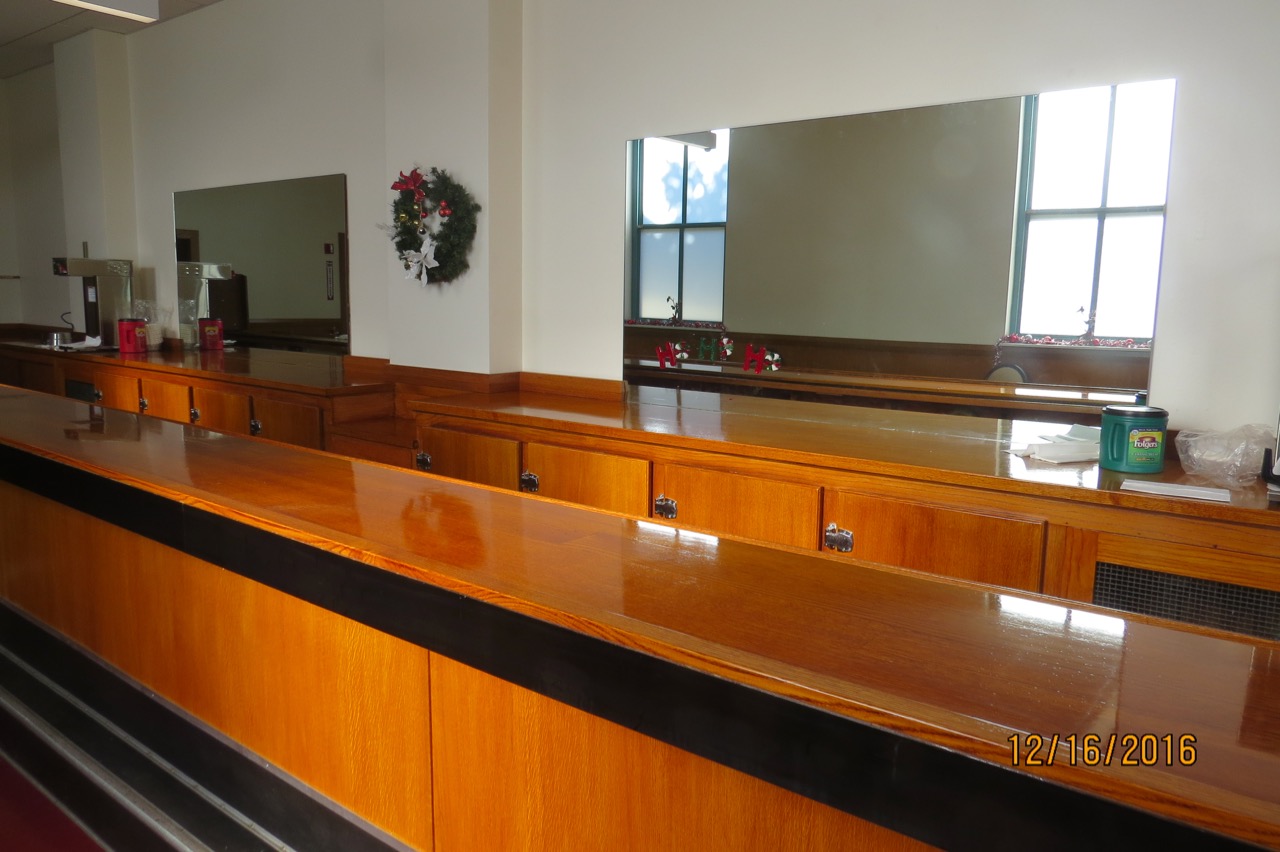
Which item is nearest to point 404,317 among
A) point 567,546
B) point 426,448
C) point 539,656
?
point 426,448

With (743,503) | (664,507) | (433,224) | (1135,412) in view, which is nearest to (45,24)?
(433,224)

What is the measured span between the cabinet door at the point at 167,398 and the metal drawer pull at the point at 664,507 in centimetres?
334

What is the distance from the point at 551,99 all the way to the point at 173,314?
3799mm

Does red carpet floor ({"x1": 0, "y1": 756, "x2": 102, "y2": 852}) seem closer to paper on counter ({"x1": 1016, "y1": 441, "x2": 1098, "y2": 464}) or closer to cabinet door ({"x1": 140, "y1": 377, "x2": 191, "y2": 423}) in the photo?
paper on counter ({"x1": 1016, "y1": 441, "x2": 1098, "y2": 464})

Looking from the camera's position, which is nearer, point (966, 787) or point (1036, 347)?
point (966, 787)

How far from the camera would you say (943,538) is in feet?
7.61

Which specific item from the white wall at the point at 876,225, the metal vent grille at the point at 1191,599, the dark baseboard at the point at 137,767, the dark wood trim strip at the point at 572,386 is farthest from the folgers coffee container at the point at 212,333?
the metal vent grille at the point at 1191,599

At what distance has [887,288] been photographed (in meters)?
3.03

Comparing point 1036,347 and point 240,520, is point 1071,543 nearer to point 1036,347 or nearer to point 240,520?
point 1036,347

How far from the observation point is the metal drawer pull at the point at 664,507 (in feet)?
9.65

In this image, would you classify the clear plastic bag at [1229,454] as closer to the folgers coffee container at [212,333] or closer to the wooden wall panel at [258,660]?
the wooden wall panel at [258,660]

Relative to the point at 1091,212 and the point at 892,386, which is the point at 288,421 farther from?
the point at 1091,212

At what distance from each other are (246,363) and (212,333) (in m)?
0.82

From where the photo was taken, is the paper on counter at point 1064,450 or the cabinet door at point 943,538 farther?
the paper on counter at point 1064,450
